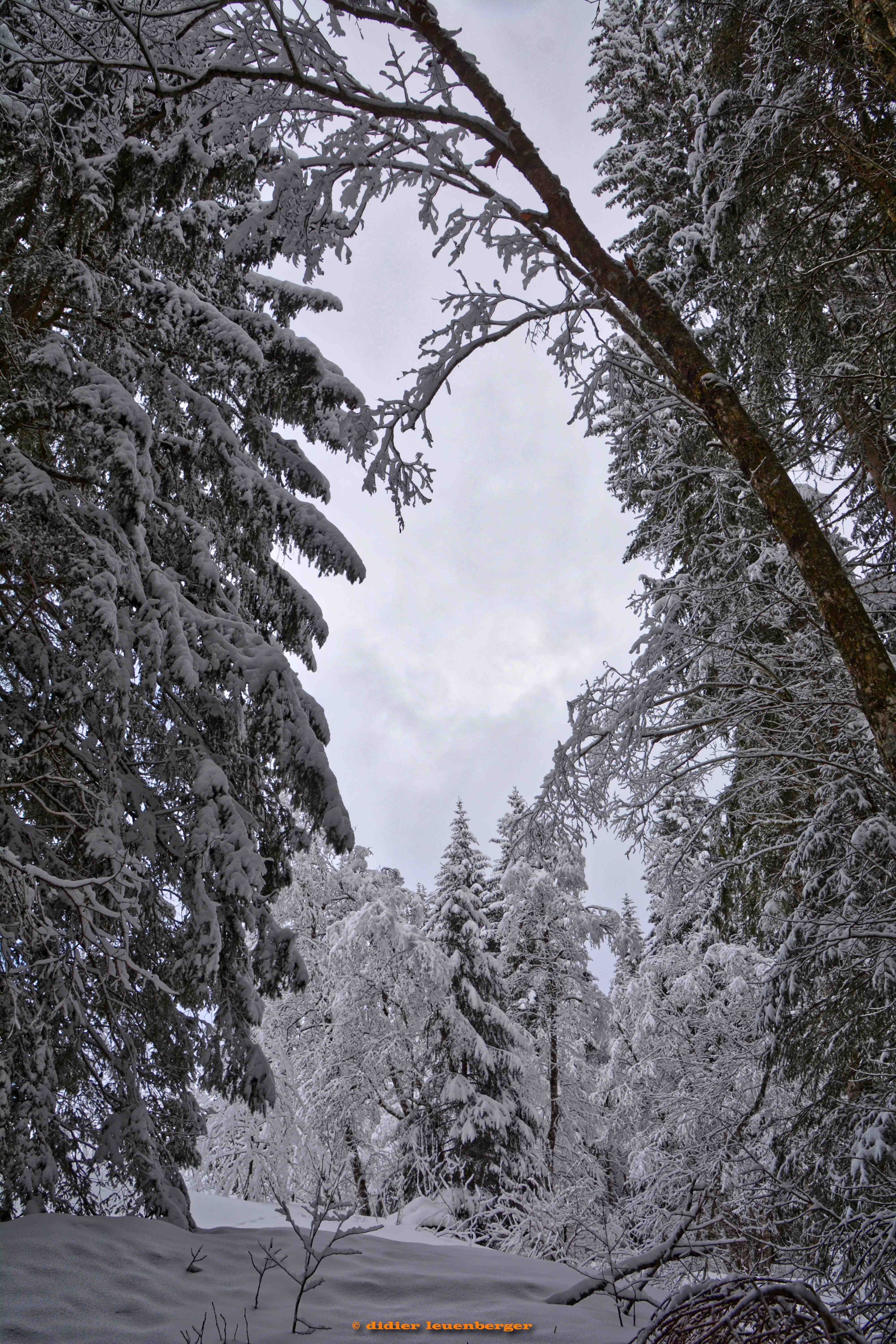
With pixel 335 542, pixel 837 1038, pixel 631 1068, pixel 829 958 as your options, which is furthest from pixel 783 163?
pixel 631 1068

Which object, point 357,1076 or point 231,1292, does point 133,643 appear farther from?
point 357,1076

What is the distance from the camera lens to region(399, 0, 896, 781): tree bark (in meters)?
3.70

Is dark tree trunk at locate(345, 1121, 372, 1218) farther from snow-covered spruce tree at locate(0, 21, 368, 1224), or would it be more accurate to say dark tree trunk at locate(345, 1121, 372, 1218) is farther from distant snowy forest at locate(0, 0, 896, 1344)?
snow-covered spruce tree at locate(0, 21, 368, 1224)

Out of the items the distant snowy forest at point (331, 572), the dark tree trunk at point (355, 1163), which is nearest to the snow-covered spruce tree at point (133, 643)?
the distant snowy forest at point (331, 572)

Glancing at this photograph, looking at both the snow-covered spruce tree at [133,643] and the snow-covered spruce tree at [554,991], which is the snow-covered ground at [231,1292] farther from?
the snow-covered spruce tree at [554,991]

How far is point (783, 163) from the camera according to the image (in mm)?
5125

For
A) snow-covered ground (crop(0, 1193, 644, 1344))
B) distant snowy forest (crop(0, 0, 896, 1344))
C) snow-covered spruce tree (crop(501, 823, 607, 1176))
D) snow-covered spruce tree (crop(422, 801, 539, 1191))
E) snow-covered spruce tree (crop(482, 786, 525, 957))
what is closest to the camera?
snow-covered ground (crop(0, 1193, 644, 1344))

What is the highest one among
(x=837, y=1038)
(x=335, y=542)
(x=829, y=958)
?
(x=335, y=542)

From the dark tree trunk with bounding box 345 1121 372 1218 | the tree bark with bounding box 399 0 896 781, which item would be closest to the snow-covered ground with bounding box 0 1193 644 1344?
the tree bark with bounding box 399 0 896 781

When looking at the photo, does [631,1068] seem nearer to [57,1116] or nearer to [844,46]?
[57,1116]

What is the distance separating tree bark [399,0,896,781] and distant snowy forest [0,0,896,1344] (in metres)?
0.02

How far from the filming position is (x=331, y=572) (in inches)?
280

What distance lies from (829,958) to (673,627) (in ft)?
7.83

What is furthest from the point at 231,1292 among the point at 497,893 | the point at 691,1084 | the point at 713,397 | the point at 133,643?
the point at 497,893
